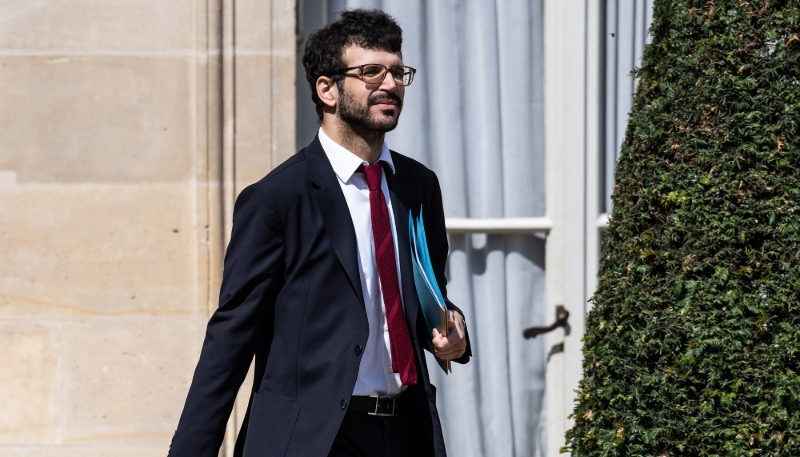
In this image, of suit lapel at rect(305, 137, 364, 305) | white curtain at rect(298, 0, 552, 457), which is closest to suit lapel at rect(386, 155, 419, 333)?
suit lapel at rect(305, 137, 364, 305)

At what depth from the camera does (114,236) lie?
14.2 ft

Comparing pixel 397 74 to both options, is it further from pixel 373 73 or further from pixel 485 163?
pixel 485 163

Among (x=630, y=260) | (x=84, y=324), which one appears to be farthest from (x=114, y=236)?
(x=630, y=260)

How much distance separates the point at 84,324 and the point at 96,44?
1076 mm

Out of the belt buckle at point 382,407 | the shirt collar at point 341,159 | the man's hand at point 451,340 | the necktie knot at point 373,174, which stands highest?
the shirt collar at point 341,159

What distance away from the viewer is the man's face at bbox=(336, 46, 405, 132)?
2.77 metres

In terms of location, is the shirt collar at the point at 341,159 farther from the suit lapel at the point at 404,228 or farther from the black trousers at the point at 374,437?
the black trousers at the point at 374,437

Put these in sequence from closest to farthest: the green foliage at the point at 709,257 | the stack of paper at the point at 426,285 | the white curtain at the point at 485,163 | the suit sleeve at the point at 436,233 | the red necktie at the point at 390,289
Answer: the stack of paper at the point at 426,285 → the red necktie at the point at 390,289 → the suit sleeve at the point at 436,233 → the green foliage at the point at 709,257 → the white curtain at the point at 485,163

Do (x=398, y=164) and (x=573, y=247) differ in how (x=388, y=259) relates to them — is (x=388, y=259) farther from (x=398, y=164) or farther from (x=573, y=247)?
(x=573, y=247)

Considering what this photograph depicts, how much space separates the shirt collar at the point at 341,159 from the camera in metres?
2.82

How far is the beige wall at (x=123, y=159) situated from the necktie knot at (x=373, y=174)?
1526 mm

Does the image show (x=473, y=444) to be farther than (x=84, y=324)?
Yes

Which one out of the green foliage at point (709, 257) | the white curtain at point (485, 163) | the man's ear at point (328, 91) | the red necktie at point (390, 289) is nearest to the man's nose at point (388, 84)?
the man's ear at point (328, 91)

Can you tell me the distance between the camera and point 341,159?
9.32ft
